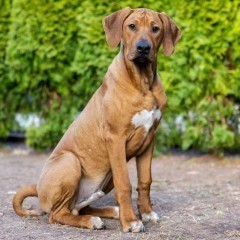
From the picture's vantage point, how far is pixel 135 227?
208 inches

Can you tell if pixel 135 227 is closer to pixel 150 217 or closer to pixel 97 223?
pixel 97 223

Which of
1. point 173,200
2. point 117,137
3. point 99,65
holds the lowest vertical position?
point 173,200

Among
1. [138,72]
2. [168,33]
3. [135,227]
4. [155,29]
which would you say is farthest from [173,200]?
[155,29]

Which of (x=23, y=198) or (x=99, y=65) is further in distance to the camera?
(x=99, y=65)

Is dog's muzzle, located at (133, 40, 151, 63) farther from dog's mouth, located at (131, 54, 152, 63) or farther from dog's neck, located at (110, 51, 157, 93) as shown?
dog's neck, located at (110, 51, 157, 93)

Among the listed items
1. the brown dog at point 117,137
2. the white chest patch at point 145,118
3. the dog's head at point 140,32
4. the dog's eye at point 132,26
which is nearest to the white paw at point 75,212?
the brown dog at point 117,137

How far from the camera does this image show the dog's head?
532 cm

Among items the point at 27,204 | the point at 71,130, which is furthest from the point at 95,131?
the point at 27,204

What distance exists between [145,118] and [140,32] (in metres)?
0.72

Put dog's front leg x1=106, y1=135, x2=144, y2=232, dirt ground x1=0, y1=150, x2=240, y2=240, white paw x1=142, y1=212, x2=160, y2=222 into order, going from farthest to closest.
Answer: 1. white paw x1=142, y1=212, x2=160, y2=222
2. dog's front leg x1=106, y1=135, x2=144, y2=232
3. dirt ground x1=0, y1=150, x2=240, y2=240

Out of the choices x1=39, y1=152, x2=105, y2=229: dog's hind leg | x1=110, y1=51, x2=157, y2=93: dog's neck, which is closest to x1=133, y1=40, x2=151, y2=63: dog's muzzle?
x1=110, y1=51, x2=157, y2=93: dog's neck

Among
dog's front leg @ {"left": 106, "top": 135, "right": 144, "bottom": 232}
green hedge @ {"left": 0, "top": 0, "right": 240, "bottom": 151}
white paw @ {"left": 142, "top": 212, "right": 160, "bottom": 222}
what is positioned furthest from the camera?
green hedge @ {"left": 0, "top": 0, "right": 240, "bottom": 151}

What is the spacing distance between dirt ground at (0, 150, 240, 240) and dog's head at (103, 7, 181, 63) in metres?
1.46

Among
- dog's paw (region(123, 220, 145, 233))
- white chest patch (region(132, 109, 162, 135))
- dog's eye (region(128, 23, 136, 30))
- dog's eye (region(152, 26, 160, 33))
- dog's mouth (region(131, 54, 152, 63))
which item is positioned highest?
dog's eye (region(128, 23, 136, 30))
